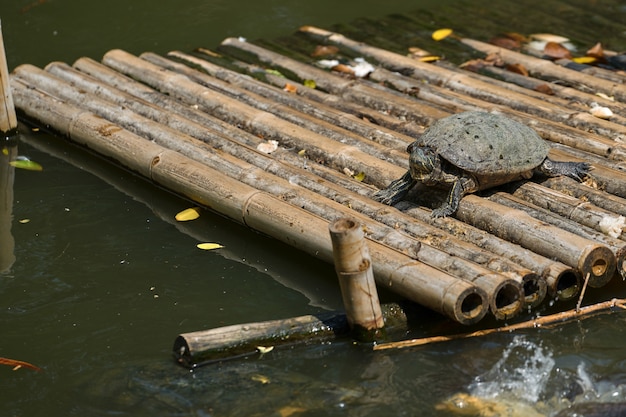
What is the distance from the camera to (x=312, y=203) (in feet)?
20.5

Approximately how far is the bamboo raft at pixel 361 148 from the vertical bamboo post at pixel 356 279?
306 mm

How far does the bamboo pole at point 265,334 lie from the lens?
16.7ft

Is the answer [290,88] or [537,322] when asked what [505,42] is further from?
[537,322]

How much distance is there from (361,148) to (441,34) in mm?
3168

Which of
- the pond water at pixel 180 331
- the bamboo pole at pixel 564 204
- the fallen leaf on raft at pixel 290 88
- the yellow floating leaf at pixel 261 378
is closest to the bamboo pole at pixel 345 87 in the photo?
the fallen leaf on raft at pixel 290 88

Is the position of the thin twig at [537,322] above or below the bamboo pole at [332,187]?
below

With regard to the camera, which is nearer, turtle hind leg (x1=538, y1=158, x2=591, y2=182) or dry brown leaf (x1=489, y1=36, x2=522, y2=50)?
turtle hind leg (x1=538, y1=158, x2=591, y2=182)

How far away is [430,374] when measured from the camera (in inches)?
199

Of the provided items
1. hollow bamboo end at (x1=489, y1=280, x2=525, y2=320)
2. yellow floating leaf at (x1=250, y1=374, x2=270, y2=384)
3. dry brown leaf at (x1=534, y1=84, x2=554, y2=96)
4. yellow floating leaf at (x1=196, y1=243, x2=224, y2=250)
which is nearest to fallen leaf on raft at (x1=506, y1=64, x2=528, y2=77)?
dry brown leaf at (x1=534, y1=84, x2=554, y2=96)

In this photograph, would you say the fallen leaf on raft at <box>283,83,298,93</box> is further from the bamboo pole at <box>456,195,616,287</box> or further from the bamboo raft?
the bamboo pole at <box>456,195,616,287</box>

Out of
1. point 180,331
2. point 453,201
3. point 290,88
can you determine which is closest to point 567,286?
point 453,201

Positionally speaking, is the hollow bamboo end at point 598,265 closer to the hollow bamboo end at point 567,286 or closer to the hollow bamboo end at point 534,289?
the hollow bamboo end at point 567,286

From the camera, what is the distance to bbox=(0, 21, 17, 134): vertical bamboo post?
25.4ft

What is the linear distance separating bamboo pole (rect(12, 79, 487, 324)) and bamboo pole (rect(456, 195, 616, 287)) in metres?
0.64
